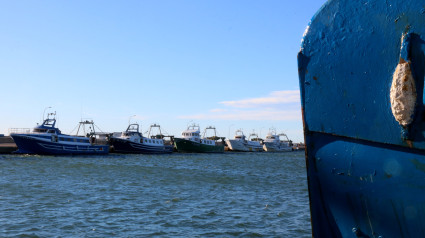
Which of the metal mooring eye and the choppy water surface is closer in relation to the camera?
the metal mooring eye

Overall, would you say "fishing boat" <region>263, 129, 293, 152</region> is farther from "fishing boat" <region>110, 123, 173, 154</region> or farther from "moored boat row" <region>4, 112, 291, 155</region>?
"fishing boat" <region>110, 123, 173, 154</region>

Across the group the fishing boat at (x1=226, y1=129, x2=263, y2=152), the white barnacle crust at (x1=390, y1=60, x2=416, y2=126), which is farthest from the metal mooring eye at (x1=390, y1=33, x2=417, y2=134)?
the fishing boat at (x1=226, y1=129, x2=263, y2=152)

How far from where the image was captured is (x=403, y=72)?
2.36m

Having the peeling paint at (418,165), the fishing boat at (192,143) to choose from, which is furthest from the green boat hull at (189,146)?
the peeling paint at (418,165)

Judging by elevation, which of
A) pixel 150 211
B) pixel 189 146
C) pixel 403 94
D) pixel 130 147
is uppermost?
pixel 403 94

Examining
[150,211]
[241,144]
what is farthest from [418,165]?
[241,144]

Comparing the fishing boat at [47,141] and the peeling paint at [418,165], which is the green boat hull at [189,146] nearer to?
the fishing boat at [47,141]

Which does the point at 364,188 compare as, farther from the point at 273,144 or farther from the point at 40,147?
the point at 273,144

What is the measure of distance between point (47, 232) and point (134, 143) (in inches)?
2205

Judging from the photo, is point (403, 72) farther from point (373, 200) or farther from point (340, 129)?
point (373, 200)

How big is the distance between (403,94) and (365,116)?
29 cm

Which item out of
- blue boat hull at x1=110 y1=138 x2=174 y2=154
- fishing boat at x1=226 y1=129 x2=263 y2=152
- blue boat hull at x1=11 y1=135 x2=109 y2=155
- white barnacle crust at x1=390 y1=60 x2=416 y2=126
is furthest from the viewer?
fishing boat at x1=226 y1=129 x2=263 y2=152

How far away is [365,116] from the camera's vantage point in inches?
102

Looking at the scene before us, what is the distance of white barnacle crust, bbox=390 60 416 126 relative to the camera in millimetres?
2326
